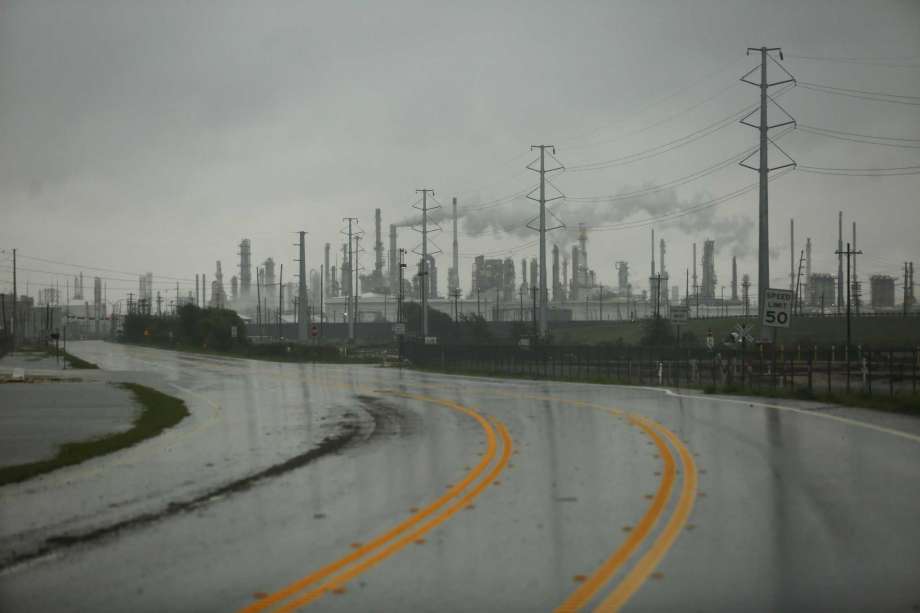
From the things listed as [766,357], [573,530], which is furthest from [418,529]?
[766,357]

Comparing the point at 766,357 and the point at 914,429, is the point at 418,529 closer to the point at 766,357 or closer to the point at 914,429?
the point at 914,429

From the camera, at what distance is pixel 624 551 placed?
22.0 feet

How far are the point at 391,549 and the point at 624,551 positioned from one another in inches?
76.2

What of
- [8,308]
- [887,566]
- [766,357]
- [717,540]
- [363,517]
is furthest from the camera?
[8,308]

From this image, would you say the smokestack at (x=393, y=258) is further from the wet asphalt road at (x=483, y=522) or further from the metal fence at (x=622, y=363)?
the wet asphalt road at (x=483, y=522)

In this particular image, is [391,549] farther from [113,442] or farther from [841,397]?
[841,397]

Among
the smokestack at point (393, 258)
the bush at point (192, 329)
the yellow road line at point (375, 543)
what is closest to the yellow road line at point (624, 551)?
the yellow road line at point (375, 543)

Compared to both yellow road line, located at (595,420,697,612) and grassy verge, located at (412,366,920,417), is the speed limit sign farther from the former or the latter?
yellow road line, located at (595,420,697,612)

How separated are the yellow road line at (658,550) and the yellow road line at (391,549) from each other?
75.1 inches

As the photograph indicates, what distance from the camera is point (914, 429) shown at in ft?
46.7

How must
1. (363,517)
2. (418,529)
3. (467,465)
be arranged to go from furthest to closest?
(467,465), (363,517), (418,529)

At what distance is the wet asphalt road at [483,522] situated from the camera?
5.77 m

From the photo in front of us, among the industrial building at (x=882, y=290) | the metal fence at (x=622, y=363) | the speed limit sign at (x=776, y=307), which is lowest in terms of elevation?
the metal fence at (x=622, y=363)

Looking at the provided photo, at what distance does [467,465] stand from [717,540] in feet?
15.6
